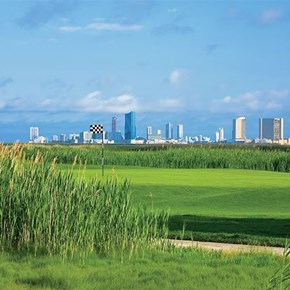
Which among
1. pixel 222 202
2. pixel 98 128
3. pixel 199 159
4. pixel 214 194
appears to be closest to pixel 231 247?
pixel 222 202

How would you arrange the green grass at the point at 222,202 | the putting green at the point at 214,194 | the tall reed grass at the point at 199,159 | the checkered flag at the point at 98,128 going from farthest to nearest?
the tall reed grass at the point at 199,159, the checkered flag at the point at 98,128, the putting green at the point at 214,194, the green grass at the point at 222,202

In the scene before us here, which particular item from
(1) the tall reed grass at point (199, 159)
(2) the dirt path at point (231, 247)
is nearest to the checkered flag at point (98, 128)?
(1) the tall reed grass at point (199, 159)

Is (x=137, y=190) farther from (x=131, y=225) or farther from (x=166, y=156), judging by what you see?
(x=166, y=156)

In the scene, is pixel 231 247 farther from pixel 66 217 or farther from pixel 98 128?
pixel 98 128

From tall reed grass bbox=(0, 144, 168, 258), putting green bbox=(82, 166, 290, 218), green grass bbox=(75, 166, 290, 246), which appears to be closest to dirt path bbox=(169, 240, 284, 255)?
green grass bbox=(75, 166, 290, 246)

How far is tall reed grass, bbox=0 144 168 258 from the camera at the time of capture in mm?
9758

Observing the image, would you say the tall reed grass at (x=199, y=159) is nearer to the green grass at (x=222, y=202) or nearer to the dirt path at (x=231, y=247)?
the green grass at (x=222, y=202)

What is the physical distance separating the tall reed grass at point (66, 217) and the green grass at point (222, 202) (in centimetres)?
205

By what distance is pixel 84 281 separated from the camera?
27.4ft

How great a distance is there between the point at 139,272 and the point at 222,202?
1344cm

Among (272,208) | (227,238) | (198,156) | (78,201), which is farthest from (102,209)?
A: (198,156)

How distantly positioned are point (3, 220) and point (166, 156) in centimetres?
3257

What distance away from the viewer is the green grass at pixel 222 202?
14719 millimetres

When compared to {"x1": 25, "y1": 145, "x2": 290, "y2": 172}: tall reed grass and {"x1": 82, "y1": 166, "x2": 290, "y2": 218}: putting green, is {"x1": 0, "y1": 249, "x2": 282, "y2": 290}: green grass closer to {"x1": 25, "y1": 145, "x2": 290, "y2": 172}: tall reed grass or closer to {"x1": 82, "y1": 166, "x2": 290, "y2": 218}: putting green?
{"x1": 82, "y1": 166, "x2": 290, "y2": 218}: putting green
